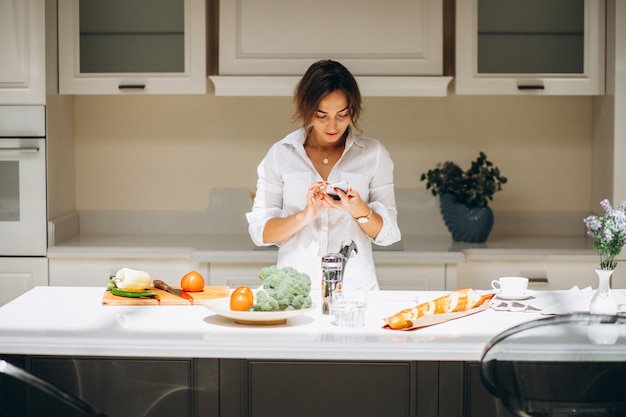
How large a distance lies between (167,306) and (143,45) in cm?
195

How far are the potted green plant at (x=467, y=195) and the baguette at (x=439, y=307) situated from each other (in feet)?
5.54

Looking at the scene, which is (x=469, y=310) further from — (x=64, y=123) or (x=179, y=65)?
(x=64, y=123)

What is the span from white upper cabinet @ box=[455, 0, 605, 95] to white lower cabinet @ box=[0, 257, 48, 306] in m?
2.08

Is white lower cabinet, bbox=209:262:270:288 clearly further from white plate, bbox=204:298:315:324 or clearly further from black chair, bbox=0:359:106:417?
black chair, bbox=0:359:106:417

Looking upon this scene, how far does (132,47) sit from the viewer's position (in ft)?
13.7

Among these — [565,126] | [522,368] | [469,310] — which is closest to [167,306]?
[469,310]

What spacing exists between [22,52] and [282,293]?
7.60 ft

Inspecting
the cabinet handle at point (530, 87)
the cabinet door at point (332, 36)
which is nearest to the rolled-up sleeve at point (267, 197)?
the cabinet door at point (332, 36)

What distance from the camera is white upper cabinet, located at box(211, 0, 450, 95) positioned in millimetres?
4082

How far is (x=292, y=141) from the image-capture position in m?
3.03

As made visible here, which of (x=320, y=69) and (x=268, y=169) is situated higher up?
(x=320, y=69)

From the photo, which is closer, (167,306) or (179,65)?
(167,306)

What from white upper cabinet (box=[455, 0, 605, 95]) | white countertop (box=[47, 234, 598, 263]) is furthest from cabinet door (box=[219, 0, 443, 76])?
white countertop (box=[47, 234, 598, 263])

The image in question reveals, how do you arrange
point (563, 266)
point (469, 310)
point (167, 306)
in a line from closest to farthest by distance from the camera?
1. point (469, 310)
2. point (167, 306)
3. point (563, 266)
